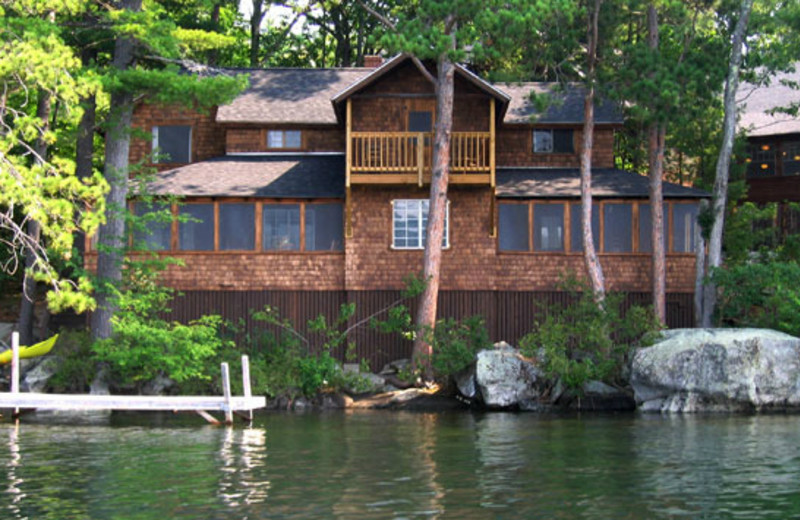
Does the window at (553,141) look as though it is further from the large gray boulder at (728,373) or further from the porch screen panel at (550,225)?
the large gray boulder at (728,373)

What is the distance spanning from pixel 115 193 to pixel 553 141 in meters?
13.7

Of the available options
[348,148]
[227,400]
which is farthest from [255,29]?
[227,400]

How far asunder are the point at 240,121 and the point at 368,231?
5.93 metres

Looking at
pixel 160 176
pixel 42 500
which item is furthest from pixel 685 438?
pixel 160 176

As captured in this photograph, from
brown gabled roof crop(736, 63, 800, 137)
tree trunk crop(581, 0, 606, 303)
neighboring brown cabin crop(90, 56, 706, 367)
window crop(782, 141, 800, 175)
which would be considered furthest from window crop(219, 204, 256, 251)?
window crop(782, 141, 800, 175)

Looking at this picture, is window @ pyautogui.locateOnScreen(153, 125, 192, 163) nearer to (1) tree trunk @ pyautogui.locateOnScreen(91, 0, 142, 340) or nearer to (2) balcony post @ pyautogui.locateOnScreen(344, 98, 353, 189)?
(1) tree trunk @ pyautogui.locateOnScreen(91, 0, 142, 340)

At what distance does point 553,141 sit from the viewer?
37.1 meters

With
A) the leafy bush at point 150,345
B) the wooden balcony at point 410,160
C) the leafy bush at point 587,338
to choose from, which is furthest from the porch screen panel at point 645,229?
the leafy bush at point 150,345

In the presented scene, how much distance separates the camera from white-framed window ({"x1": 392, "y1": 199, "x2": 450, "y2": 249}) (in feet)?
111

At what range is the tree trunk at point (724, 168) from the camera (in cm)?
3375

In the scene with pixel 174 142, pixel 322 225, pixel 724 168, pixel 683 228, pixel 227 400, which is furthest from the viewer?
pixel 174 142

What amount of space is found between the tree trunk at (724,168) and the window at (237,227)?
12894 millimetres

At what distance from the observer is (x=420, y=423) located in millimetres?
26453

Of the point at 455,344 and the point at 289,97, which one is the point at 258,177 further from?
the point at 455,344
